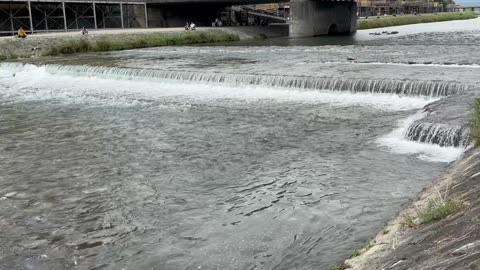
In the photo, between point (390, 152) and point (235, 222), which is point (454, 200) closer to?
point (235, 222)

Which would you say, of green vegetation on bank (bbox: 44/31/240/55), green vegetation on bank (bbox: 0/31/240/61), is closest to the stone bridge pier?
green vegetation on bank (bbox: 44/31/240/55)

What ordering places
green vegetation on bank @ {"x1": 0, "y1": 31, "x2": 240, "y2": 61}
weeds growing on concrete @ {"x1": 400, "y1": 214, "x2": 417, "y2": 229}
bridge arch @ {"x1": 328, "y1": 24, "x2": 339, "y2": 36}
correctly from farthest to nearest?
bridge arch @ {"x1": 328, "y1": 24, "x2": 339, "y2": 36}
green vegetation on bank @ {"x1": 0, "y1": 31, "x2": 240, "y2": 61}
weeds growing on concrete @ {"x1": 400, "y1": 214, "x2": 417, "y2": 229}

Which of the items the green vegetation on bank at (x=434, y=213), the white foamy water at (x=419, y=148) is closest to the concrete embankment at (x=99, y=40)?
the white foamy water at (x=419, y=148)

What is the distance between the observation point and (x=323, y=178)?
10.5 metres

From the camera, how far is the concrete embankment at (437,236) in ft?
14.7

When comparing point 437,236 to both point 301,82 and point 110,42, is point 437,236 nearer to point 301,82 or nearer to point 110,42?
point 301,82

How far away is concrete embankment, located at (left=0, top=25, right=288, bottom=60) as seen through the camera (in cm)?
4092

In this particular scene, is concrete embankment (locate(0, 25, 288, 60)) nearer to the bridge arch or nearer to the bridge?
the bridge

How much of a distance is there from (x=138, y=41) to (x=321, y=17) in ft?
89.9

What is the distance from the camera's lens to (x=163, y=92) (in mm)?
23562

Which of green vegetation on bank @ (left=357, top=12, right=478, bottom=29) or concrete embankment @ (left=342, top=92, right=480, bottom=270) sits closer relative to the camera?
concrete embankment @ (left=342, top=92, right=480, bottom=270)

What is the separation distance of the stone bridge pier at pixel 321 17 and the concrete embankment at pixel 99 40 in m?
7.61

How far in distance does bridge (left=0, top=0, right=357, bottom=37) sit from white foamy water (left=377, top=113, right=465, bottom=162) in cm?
4329

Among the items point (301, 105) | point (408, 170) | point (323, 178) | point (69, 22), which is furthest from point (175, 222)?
point (69, 22)
